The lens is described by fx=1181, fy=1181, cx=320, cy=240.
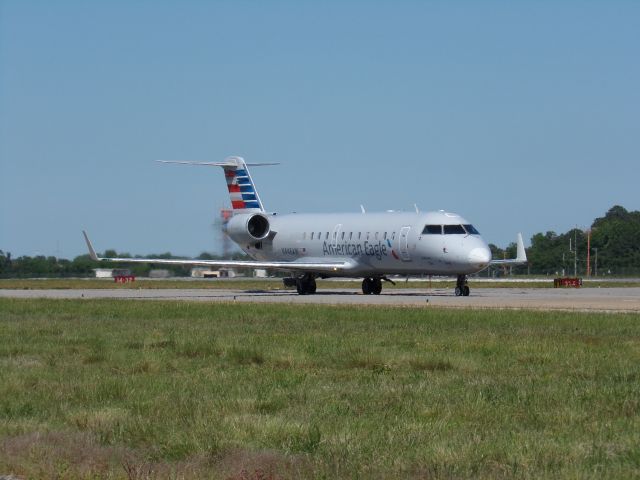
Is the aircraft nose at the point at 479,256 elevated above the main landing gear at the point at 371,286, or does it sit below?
above

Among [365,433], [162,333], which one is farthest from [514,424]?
[162,333]

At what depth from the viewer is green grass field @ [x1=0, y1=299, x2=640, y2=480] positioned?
855 cm

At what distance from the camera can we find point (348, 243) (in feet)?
151

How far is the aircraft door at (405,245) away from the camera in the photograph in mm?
42844

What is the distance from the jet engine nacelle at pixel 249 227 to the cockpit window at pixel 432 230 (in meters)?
10.1

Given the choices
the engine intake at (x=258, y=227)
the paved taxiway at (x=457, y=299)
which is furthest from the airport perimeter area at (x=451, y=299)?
the engine intake at (x=258, y=227)

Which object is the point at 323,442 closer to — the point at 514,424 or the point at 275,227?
the point at 514,424

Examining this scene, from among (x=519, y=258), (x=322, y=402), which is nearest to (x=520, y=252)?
(x=519, y=258)

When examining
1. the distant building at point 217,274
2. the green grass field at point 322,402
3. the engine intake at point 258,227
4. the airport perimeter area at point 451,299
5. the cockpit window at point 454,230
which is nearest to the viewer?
the green grass field at point 322,402

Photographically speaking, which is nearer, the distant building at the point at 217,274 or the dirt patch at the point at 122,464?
the dirt patch at the point at 122,464

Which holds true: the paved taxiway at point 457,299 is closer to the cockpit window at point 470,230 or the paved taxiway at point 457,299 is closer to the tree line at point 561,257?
the cockpit window at point 470,230

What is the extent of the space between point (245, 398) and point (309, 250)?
120ft

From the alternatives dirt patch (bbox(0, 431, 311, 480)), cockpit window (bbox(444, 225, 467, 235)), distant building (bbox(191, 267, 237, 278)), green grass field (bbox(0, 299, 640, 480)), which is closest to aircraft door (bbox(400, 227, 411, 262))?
cockpit window (bbox(444, 225, 467, 235))

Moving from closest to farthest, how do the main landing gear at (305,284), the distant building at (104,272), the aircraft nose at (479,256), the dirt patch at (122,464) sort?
1. the dirt patch at (122,464)
2. the aircraft nose at (479,256)
3. the main landing gear at (305,284)
4. the distant building at (104,272)
